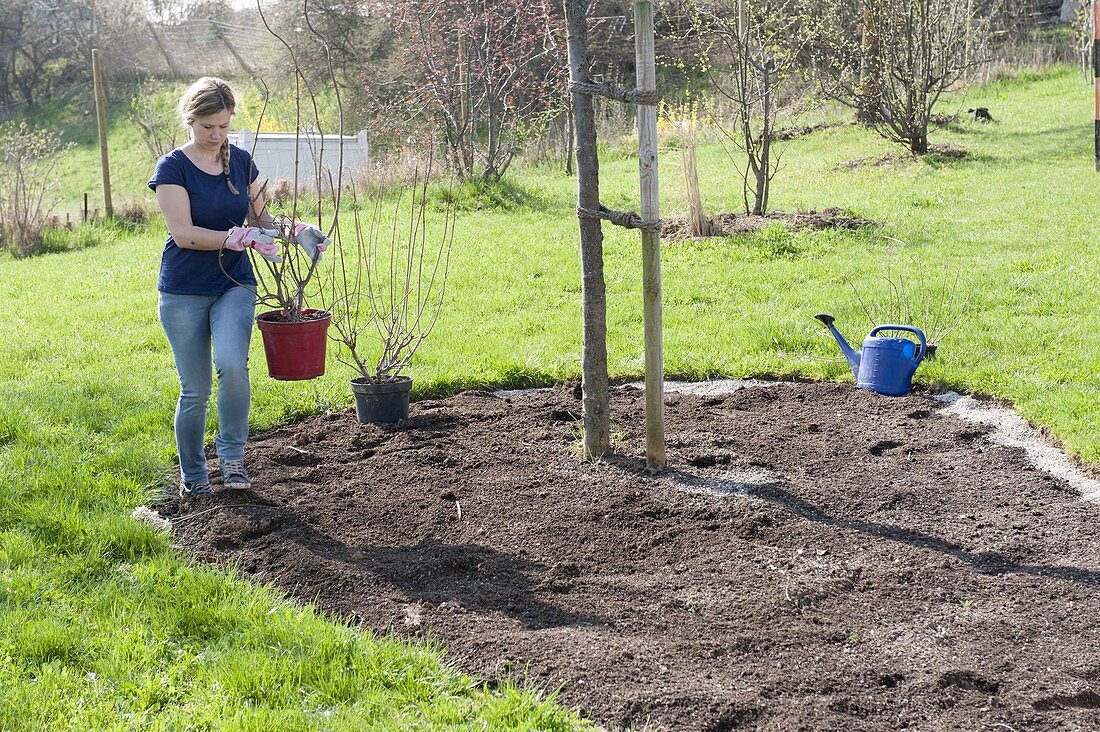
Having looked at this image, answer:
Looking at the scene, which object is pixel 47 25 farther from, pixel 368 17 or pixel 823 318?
pixel 823 318

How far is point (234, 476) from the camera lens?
14.5 feet

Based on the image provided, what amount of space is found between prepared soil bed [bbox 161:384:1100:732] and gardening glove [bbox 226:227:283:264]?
3.72 ft

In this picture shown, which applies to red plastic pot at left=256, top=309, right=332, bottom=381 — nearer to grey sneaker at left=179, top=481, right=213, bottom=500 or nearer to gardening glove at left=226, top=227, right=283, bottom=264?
gardening glove at left=226, top=227, right=283, bottom=264

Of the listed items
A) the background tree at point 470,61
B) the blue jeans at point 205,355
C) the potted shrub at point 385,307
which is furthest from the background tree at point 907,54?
the blue jeans at point 205,355

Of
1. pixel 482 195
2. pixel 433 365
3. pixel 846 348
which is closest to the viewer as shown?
pixel 846 348

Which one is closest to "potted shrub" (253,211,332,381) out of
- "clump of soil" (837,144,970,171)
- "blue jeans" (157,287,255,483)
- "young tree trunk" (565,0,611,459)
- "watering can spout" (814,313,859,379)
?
"blue jeans" (157,287,255,483)

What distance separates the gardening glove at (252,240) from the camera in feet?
12.8

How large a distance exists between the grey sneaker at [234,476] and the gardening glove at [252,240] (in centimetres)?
102

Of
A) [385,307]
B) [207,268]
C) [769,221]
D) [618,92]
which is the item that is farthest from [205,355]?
[769,221]

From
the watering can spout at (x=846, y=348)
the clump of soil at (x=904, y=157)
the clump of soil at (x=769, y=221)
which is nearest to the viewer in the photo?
the watering can spout at (x=846, y=348)

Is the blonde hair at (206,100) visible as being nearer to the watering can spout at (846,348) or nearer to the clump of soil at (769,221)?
the watering can spout at (846,348)

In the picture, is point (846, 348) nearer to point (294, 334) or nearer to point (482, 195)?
point (294, 334)

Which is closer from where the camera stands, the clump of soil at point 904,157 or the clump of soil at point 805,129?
the clump of soil at point 904,157

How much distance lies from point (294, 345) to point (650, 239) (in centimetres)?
160
